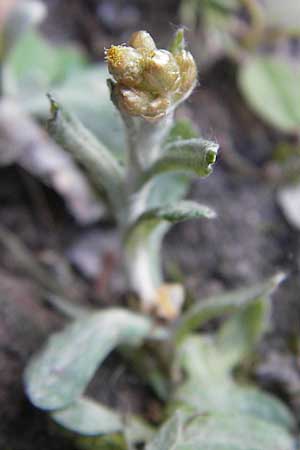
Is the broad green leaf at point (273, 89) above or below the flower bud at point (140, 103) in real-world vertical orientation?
below

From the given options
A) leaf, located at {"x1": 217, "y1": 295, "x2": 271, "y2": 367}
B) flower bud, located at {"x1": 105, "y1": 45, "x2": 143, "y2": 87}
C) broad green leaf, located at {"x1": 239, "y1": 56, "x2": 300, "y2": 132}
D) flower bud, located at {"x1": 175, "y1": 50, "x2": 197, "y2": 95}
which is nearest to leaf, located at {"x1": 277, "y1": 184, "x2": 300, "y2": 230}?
broad green leaf, located at {"x1": 239, "y1": 56, "x2": 300, "y2": 132}

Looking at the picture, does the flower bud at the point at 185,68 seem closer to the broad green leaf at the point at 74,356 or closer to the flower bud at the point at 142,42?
the flower bud at the point at 142,42

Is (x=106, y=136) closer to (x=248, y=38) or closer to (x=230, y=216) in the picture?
(x=230, y=216)

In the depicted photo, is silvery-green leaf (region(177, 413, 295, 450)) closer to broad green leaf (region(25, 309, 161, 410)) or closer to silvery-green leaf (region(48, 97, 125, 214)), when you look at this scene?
broad green leaf (region(25, 309, 161, 410))

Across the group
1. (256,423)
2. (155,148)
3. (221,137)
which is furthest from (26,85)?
(256,423)

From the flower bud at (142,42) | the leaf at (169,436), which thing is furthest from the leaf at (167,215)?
the leaf at (169,436)

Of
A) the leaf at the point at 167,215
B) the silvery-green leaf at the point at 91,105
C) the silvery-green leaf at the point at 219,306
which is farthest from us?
the silvery-green leaf at the point at 91,105
